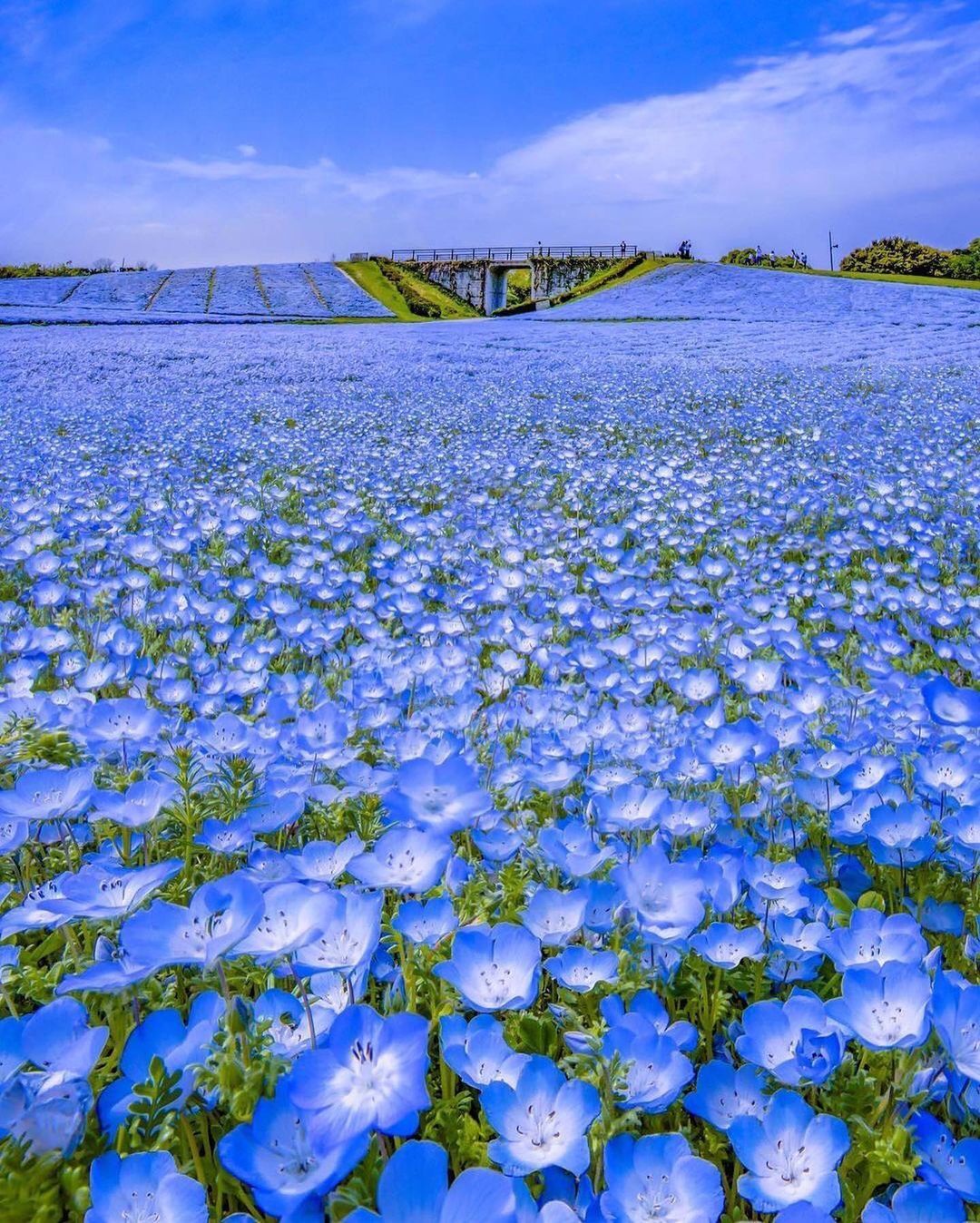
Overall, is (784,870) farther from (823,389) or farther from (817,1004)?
(823,389)

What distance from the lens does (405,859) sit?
130 centimetres

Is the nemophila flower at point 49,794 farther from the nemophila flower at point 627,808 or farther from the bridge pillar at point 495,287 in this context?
the bridge pillar at point 495,287

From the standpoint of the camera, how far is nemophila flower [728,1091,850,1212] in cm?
99

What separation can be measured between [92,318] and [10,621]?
29.2 meters

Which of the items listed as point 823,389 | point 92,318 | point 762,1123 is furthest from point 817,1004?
point 92,318

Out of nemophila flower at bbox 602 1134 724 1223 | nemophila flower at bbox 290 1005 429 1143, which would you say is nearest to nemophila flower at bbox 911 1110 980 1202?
nemophila flower at bbox 602 1134 724 1223

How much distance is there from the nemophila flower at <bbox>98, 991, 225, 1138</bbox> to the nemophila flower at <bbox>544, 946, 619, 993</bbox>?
19.6 inches

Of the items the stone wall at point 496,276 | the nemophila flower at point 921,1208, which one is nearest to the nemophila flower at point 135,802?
the nemophila flower at point 921,1208

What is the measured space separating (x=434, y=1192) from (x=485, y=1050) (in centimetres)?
32

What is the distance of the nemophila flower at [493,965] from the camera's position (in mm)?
1117

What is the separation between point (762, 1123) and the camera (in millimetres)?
1050

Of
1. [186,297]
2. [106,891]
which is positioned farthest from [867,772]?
[186,297]

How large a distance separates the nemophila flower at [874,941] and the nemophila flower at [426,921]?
0.56 m

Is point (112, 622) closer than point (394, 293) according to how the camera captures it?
Yes
